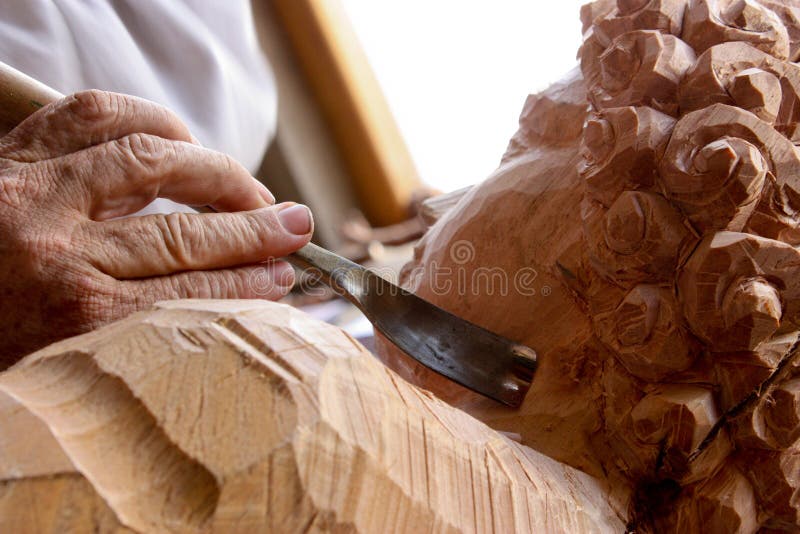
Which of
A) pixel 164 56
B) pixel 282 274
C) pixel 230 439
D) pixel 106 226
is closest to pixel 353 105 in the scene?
pixel 164 56

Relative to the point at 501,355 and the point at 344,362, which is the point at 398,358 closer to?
the point at 501,355

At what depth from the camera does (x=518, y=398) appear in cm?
77

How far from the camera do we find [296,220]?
0.79 metres

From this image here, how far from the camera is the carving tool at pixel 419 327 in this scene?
75 centimetres

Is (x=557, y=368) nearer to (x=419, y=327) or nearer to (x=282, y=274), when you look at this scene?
(x=419, y=327)

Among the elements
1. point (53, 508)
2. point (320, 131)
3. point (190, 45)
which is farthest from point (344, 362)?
point (320, 131)

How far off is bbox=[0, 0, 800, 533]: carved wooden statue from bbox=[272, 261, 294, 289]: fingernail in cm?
→ 17

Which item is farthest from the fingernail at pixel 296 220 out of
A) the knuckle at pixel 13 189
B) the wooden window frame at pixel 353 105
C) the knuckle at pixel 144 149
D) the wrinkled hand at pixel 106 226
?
the wooden window frame at pixel 353 105

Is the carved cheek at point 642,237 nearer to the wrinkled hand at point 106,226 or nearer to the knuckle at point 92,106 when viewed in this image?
the wrinkled hand at point 106,226

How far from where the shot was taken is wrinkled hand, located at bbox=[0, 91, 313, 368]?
67 centimetres

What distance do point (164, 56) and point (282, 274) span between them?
2.76ft

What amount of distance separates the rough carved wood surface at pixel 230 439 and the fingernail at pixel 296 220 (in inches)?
9.5

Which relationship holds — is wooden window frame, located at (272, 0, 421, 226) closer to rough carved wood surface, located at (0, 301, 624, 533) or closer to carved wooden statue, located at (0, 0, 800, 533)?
carved wooden statue, located at (0, 0, 800, 533)

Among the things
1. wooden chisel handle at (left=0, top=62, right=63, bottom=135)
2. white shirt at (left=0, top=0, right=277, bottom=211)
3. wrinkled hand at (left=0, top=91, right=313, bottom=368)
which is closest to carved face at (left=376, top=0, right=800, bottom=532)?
wrinkled hand at (left=0, top=91, right=313, bottom=368)
